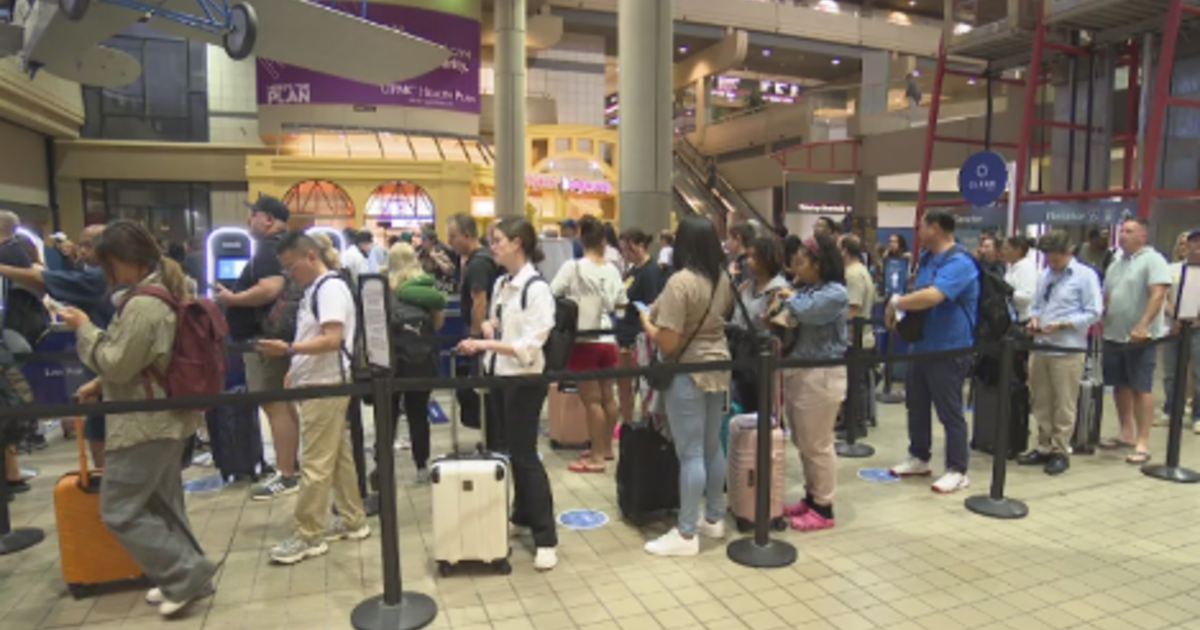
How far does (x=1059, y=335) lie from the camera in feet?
17.7

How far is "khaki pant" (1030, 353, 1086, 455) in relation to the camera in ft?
17.6

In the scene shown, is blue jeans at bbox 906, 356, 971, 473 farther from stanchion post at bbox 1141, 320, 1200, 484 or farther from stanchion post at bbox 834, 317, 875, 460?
stanchion post at bbox 1141, 320, 1200, 484

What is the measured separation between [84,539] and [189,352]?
108 centimetres

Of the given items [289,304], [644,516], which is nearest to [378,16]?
[289,304]

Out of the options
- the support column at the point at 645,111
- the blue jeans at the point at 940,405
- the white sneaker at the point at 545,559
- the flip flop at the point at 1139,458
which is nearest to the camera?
the white sneaker at the point at 545,559

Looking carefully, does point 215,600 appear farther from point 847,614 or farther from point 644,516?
point 847,614

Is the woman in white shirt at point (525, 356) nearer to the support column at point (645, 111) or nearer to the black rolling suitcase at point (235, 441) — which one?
the black rolling suitcase at point (235, 441)

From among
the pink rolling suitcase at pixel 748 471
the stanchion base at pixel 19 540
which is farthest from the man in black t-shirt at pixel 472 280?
the stanchion base at pixel 19 540

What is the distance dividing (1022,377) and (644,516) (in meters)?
3.24

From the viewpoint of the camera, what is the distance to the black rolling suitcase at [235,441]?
16.6 feet

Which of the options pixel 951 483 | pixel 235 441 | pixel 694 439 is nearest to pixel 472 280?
pixel 235 441

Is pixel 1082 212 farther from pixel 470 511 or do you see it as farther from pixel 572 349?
pixel 470 511

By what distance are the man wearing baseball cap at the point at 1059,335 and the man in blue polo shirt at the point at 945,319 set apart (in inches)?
33.8

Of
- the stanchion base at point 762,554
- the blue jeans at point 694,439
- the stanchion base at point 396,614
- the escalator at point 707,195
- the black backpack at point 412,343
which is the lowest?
the stanchion base at point 396,614
